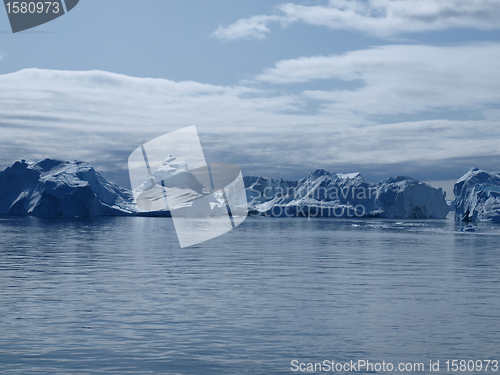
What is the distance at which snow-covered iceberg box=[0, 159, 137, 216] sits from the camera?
461 ft

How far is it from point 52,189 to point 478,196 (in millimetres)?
109911

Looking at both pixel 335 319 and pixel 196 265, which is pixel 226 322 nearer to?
pixel 335 319

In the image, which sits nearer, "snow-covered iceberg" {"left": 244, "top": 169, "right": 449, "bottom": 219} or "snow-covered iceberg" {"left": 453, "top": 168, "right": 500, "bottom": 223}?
"snow-covered iceberg" {"left": 453, "top": 168, "right": 500, "bottom": 223}

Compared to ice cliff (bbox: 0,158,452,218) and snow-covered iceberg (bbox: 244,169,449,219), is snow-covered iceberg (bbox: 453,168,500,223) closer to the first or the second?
ice cliff (bbox: 0,158,452,218)

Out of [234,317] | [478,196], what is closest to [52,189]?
[478,196]

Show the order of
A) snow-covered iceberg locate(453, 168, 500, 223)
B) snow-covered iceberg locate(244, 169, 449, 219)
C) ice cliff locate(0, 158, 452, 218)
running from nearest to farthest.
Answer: snow-covered iceberg locate(453, 168, 500, 223) → ice cliff locate(0, 158, 452, 218) → snow-covered iceberg locate(244, 169, 449, 219)

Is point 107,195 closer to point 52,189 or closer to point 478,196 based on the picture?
point 52,189

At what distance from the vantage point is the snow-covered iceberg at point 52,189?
140375mm

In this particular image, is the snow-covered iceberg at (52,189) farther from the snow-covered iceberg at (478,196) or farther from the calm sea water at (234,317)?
the calm sea water at (234,317)

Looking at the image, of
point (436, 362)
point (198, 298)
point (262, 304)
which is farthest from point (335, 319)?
point (198, 298)

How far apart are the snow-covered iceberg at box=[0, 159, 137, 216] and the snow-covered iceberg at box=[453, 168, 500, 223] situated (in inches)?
3926

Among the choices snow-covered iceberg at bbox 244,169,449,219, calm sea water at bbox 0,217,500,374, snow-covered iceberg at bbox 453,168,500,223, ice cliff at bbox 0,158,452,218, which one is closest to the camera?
calm sea water at bbox 0,217,500,374

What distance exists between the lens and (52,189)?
455 feet

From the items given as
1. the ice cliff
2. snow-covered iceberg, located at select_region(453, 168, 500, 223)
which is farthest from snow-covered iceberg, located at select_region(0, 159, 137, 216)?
snow-covered iceberg, located at select_region(453, 168, 500, 223)
